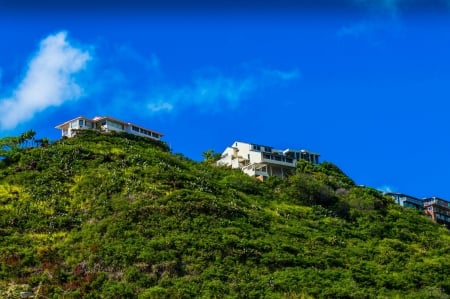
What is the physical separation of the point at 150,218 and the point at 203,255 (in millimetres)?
8147

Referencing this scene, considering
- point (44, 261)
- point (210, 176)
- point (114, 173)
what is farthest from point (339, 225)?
point (44, 261)

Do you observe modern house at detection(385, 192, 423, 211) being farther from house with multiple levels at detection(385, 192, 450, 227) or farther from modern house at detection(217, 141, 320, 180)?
modern house at detection(217, 141, 320, 180)

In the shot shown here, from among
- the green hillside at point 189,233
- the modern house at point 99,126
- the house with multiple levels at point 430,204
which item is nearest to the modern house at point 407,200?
the house with multiple levels at point 430,204

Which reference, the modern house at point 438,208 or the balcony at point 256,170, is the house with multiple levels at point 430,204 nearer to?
the modern house at point 438,208

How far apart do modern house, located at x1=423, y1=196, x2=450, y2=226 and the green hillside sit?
2905 cm

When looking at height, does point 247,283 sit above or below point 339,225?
below

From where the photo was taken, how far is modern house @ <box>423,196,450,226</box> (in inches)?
4562

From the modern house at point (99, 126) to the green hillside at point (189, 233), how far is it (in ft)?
22.6

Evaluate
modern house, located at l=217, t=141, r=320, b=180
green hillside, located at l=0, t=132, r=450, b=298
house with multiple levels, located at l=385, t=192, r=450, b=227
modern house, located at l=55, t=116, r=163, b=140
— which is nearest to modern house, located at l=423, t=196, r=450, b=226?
house with multiple levels, located at l=385, t=192, r=450, b=227

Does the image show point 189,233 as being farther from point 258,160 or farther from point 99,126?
point 99,126

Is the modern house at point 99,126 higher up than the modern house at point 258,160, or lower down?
higher up

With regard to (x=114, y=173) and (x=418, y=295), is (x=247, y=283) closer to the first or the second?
(x=418, y=295)

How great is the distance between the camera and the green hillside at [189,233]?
178 feet

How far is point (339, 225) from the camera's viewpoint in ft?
246
